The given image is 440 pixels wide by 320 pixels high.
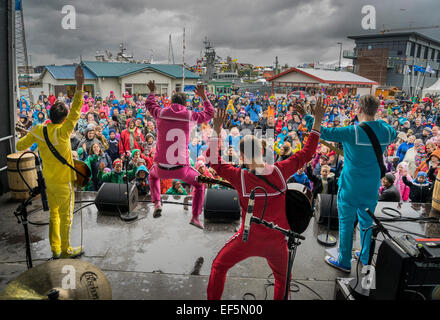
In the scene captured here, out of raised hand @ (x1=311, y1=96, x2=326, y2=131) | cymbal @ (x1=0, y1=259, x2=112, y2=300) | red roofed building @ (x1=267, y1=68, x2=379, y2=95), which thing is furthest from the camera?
red roofed building @ (x1=267, y1=68, x2=379, y2=95)

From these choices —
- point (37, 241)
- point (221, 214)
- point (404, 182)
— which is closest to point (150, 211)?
point (221, 214)

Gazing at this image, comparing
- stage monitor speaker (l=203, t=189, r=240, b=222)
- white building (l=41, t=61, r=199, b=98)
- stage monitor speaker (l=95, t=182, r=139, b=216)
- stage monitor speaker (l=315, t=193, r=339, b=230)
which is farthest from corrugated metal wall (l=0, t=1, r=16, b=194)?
white building (l=41, t=61, r=199, b=98)

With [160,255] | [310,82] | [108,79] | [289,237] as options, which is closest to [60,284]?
[289,237]

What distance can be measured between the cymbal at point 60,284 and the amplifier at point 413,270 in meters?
2.53

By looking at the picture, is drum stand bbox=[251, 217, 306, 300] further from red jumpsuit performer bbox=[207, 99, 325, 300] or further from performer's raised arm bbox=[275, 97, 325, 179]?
performer's raised arm bbox=[275, 97, 325, 179]

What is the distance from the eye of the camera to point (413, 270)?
2441 mm

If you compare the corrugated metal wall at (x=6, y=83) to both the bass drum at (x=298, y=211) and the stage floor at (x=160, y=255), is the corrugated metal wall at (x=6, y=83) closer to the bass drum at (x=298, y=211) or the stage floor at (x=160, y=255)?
the stage floor at (x=160, y=255)

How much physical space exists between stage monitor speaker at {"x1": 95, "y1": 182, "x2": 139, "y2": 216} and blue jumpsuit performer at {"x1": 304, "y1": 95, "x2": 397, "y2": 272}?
3.73 metres

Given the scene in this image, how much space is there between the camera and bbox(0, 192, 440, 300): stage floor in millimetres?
3361

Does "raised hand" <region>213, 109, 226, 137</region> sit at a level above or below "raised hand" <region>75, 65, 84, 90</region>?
below

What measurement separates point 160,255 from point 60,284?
1.96 m

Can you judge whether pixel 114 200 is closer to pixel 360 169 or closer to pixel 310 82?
pixel 360 169

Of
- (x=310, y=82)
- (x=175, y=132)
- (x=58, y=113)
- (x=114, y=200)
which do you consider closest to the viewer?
(x=58, y=113)
